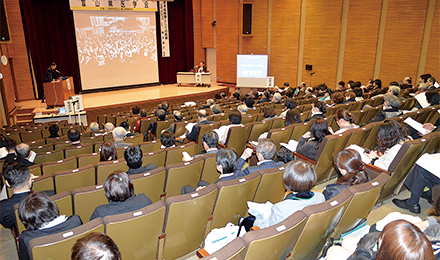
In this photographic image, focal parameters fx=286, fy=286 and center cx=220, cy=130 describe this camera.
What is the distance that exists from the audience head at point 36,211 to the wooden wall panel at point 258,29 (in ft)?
44.8

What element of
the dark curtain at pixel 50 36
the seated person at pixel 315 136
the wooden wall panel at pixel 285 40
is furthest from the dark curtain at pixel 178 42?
the seated person at pixel 315 136

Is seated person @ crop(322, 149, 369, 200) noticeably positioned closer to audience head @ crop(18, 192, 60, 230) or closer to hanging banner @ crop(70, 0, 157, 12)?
audience head @ crop(18, 192, 60, 230)

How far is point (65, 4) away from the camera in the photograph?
12.4 m

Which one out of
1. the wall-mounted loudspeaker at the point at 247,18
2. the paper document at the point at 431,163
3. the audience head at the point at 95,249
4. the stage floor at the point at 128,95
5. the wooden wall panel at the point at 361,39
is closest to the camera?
the audience head at the point at 95,249

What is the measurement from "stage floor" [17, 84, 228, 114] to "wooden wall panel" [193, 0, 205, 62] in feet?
8.59

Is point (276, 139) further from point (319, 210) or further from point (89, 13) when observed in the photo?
point (89, 13)

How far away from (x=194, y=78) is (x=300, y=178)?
13.6m

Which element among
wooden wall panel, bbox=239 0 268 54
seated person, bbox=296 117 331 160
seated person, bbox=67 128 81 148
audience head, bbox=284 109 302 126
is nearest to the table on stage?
wooden wall panel, bbox=239 0 268 54

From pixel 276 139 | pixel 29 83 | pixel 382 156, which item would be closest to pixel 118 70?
pixel 29 83

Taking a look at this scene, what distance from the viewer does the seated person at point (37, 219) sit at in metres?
1.93

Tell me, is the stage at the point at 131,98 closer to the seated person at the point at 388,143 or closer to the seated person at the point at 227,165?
the seated person at the point at 227,165

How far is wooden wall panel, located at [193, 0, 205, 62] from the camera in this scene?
54.2 ft

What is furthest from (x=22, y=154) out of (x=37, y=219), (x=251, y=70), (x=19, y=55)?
(x=251, y=70)

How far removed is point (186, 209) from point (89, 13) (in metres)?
13.4
